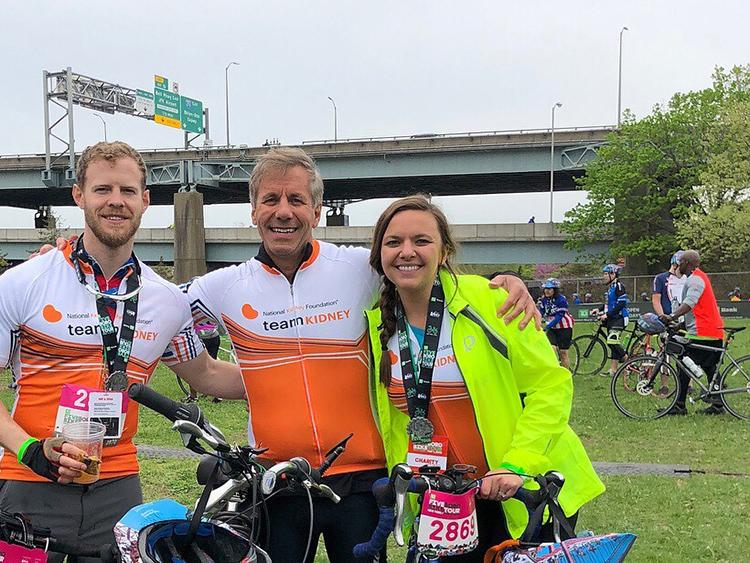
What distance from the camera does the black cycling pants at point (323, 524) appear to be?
278cm

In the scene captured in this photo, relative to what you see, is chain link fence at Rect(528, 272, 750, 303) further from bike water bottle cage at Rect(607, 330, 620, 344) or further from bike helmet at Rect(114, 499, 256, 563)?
bike helmet at Rect(114, 499, 256, 563)

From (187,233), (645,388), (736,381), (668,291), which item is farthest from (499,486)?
(187,233)

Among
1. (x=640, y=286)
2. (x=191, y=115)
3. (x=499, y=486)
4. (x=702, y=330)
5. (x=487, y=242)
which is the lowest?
(x=640, y=286)

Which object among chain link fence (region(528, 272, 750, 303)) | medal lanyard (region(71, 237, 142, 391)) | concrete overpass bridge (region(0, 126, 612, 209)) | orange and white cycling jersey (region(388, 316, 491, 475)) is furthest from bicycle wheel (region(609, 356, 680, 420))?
concrete overpass bridge (region(0, 126, 612, 209))

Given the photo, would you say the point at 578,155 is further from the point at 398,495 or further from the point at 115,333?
the point at 398,495

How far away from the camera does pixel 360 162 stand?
4212cm

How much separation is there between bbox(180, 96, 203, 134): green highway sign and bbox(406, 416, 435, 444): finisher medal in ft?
156

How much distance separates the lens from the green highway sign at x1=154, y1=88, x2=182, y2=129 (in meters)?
46.2

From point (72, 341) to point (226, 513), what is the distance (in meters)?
1.02

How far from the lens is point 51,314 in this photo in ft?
9.03

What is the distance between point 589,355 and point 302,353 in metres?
13.7

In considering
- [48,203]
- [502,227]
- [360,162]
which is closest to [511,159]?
[502,227]

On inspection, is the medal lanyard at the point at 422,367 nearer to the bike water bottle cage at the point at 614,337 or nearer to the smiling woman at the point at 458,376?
the smiling woman at the point at 458,376

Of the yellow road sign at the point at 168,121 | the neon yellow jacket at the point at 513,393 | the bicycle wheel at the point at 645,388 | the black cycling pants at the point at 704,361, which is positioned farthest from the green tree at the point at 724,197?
the neon yellow jacket at the point at 513,393
